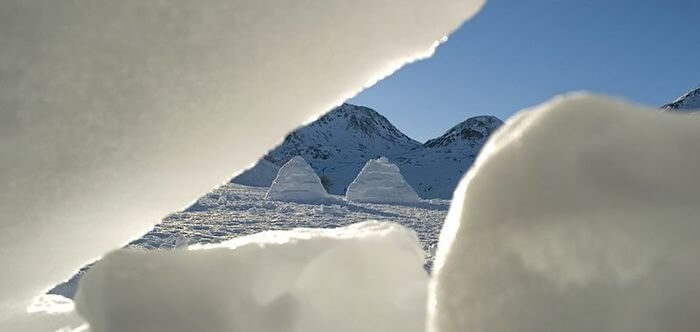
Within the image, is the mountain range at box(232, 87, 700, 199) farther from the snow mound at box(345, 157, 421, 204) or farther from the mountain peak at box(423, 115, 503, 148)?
the snow mound at box(345, 157, 421, 204)

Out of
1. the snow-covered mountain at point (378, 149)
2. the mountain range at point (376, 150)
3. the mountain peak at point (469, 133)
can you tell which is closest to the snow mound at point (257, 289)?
the mountain range at point (376, 150)

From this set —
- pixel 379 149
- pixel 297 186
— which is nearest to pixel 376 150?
pixel 379 149

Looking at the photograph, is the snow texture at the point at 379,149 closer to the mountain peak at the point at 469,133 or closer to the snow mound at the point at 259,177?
the mountain peak at the point at 469,133

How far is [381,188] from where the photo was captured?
18391mm

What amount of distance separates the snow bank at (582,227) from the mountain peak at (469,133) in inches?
2164

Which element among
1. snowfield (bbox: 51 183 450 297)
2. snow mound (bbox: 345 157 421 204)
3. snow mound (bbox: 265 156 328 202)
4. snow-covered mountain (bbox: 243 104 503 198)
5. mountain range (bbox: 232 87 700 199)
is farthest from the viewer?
snow-covered mountain (bbox: 243 104 503 198)

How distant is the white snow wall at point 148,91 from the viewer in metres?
1.20

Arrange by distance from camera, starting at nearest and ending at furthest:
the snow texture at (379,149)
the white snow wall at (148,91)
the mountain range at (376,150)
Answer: the white snow wall at (148,91), the mountain range at (376,150), the snow texture at (379,149)

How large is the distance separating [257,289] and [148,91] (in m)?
0.52

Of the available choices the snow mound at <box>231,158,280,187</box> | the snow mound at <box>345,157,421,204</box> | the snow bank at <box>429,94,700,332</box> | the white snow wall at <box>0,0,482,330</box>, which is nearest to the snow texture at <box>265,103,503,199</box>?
the snow mound at <box>231,158,280,187</box>

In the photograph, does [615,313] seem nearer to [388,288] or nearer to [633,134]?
[633,134]

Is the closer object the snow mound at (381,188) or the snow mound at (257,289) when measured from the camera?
the snow mound at (257,289)

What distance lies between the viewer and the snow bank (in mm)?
655

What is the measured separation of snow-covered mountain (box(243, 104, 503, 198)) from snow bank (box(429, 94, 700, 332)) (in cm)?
3283
